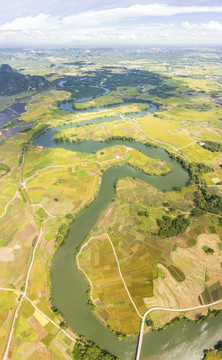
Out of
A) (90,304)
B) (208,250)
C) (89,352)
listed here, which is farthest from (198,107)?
(89,352)

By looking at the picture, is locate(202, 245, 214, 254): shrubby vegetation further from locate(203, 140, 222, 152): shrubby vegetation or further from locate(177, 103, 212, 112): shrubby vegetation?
locate(177, 103, 212, 112): shrubby vegetation

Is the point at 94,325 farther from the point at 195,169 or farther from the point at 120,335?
the point at 195,169

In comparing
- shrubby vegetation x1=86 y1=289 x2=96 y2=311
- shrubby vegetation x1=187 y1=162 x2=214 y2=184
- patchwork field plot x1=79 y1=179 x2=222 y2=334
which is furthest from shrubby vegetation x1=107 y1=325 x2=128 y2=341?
shrubby vegetation x1=187 y1=162 x2=214 y2=184

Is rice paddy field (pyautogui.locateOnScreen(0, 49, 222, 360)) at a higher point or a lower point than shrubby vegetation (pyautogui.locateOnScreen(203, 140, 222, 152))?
lower

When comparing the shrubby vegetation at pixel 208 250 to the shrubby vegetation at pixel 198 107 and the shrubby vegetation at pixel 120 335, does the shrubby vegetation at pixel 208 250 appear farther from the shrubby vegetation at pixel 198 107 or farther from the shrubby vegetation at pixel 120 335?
the shrubby vegetation at pixel 198 107

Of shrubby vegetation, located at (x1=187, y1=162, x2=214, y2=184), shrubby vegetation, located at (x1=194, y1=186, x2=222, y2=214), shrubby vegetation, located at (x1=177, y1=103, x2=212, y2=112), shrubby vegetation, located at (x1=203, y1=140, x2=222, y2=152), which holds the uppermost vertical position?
shrubby vegetation, located at (x1=177, y1=103, x2=212, y2=112)

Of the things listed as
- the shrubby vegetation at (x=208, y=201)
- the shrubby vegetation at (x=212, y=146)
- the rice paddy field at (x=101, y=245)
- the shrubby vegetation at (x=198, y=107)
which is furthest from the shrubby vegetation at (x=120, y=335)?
the shrubby vegetation at (x=198, y=107)

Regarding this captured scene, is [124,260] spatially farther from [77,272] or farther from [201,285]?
[201,285]
